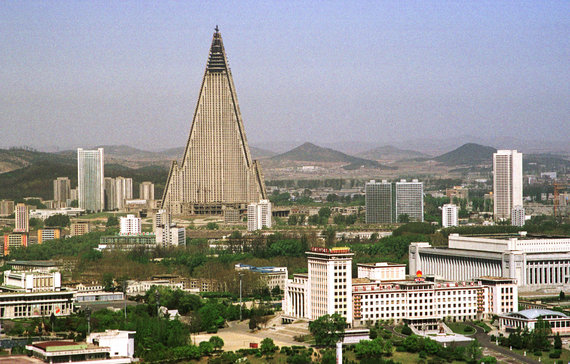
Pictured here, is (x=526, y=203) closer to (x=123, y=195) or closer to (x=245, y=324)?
(x=123, y=195)

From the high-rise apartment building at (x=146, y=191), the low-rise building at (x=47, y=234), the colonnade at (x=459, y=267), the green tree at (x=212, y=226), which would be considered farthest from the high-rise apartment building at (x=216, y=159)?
the colonnade at (x=459, y=267)

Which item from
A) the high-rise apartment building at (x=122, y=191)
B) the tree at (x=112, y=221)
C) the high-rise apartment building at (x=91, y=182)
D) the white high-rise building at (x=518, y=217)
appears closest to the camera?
the white high-rise building at (x=518, y=217)

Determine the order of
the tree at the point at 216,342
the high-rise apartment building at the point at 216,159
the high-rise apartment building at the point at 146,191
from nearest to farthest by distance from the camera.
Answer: the tree at the point at 216,342 < the high-rise apartment building at the point at 216,159 < the high-rise apartment building at the point at 146,191

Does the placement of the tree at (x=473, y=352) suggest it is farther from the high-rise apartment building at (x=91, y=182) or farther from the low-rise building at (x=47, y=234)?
the high-rise apartment building at (x=91, y=182)

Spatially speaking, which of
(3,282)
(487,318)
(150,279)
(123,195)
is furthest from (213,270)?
(123,195)

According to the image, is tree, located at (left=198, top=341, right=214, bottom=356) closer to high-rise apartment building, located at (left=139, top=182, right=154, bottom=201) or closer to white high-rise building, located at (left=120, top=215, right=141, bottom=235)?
white high-rise building, located at (left=120, top=215, right=141, bottom=235)

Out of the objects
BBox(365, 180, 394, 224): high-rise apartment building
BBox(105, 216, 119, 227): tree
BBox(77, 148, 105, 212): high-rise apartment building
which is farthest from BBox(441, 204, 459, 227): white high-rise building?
BBox(77, 148, 105, 212): high-rise apartment building

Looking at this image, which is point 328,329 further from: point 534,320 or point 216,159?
point 216,159
